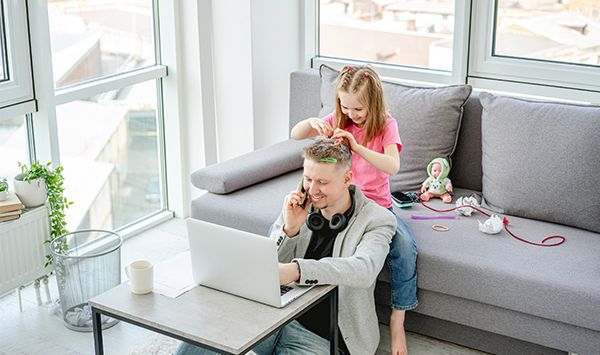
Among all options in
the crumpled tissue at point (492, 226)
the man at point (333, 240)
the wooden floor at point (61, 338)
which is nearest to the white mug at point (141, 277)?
the man at point (333, 240)

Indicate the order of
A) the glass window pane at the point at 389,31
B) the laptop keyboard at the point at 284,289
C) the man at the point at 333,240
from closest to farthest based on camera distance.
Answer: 1. the laptop keyboard at the point at 284,289
2. the man at the point at 333,240
3. the glass window pane at the point at 389,31

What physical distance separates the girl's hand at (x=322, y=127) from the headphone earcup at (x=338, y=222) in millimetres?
412

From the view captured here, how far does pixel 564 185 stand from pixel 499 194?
269mm

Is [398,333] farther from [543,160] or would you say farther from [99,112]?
[99,112]

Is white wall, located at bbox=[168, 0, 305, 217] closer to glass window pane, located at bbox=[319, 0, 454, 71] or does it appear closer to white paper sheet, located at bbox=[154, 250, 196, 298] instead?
glass window pane, located at bbox=[319, 0, 454, 71]

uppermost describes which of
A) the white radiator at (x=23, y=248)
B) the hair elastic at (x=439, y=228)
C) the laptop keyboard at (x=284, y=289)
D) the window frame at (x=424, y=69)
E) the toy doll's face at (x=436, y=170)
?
the window frame at (x=424, y=69)

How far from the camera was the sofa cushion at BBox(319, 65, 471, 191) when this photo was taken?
3643mm

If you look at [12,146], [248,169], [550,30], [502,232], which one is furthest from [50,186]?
[550,30]

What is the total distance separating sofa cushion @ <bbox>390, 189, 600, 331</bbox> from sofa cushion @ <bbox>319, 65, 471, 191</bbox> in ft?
1.33

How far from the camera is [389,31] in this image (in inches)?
172

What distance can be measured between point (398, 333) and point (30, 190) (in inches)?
62.3

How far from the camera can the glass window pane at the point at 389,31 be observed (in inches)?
166

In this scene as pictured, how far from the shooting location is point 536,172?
A: 3.37 metres

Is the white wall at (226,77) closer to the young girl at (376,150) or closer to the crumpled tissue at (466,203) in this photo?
the young girl at (376,150)
